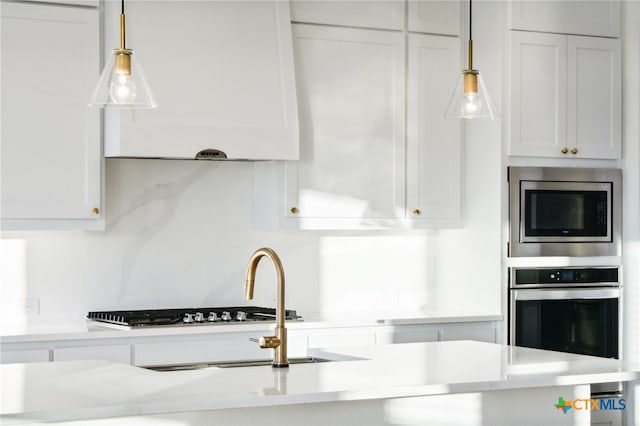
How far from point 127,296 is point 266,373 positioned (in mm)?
2169

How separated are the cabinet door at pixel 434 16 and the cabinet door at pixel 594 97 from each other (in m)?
0.62

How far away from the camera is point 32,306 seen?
4660 millimetres

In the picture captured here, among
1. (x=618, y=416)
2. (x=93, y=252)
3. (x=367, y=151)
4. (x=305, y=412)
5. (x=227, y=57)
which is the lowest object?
(x=618, y=416)

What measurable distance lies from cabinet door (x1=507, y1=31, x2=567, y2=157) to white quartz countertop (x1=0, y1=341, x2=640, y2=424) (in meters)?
1.89

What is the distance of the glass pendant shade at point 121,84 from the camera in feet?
9.49

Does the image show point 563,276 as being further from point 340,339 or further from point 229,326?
point 229,326

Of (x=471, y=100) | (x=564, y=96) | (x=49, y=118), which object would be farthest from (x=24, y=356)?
(x=564, y=96)

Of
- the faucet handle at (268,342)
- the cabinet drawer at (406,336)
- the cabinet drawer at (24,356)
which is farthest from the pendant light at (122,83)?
the cabinet drawer at (406,336)

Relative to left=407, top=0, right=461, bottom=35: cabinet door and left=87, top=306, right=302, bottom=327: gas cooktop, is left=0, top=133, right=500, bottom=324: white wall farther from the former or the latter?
left=407, top=0, right=461, bottom=35: cabinet door

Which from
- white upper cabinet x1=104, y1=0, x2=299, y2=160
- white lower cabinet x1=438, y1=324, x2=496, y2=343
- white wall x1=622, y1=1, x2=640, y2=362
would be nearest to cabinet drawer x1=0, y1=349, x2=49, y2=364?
white upper cabinet x1=104, y1=0, x2=299, y2=160

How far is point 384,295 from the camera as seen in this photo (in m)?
5.48

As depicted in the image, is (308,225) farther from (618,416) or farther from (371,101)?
(618,416)

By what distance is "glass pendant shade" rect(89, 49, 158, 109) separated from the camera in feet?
9.49

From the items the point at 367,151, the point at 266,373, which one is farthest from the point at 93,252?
the point at 266,373
